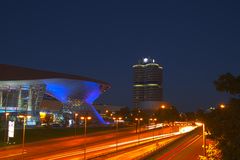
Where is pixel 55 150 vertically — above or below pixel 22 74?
below

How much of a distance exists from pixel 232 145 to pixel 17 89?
10089 cm

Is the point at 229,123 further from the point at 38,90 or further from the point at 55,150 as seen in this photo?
the point at 38,90

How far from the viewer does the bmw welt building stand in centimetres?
10356

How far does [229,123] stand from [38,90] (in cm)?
10200

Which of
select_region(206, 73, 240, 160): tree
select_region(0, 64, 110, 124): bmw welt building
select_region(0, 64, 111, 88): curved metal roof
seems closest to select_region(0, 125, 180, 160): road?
select_region(206, 73, 240, 160): tree

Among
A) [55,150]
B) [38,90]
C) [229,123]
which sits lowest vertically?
[55,150]

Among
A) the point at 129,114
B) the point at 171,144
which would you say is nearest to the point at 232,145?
the point at 171,144

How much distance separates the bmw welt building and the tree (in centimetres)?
9101

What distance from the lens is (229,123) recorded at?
12.2 m

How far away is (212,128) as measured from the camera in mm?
13812

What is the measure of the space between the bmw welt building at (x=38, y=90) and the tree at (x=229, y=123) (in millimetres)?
91012

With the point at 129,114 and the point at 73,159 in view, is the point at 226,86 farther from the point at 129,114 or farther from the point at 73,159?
the point at 129,114

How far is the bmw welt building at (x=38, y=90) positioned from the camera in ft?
340

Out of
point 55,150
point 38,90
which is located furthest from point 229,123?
point 38,90
